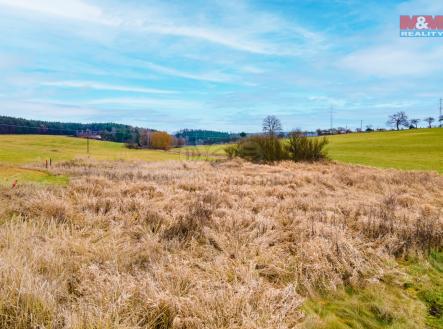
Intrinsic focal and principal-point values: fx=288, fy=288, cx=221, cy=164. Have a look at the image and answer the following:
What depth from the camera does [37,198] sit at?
20.4 feet

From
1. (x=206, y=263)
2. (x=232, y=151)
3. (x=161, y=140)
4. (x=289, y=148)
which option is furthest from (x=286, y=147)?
(x=161, y=140)

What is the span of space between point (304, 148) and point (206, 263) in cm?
1988

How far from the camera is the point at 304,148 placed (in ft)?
73.3

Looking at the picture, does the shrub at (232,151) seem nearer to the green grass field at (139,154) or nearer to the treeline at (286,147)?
the treeline at (286,147)

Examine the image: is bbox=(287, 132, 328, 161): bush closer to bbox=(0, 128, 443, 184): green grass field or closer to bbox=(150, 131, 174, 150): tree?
bbox=(0, 128, 443, 184): green grass field

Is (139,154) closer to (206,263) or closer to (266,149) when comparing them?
(266,149)

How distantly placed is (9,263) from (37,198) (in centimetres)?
365

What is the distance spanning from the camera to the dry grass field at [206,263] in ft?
8.50

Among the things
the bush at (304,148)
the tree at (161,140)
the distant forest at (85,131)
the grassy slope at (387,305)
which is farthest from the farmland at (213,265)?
the tree at (161,140)

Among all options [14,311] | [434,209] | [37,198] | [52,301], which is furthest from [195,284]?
[434,209]

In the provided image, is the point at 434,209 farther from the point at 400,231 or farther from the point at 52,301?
the point at 52,301

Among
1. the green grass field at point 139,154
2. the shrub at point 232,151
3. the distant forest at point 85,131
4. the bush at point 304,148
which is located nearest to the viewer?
the green grass field at point 139,154

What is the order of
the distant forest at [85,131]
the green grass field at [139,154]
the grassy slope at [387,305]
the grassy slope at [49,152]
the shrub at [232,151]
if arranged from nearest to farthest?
the grassy slope at [387,305] < the green grass field at [139,154] < the grassy slope at [49,152] < the shrub at [232,151] < the distant forest at [85,131]

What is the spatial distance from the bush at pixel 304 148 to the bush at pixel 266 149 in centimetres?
73
